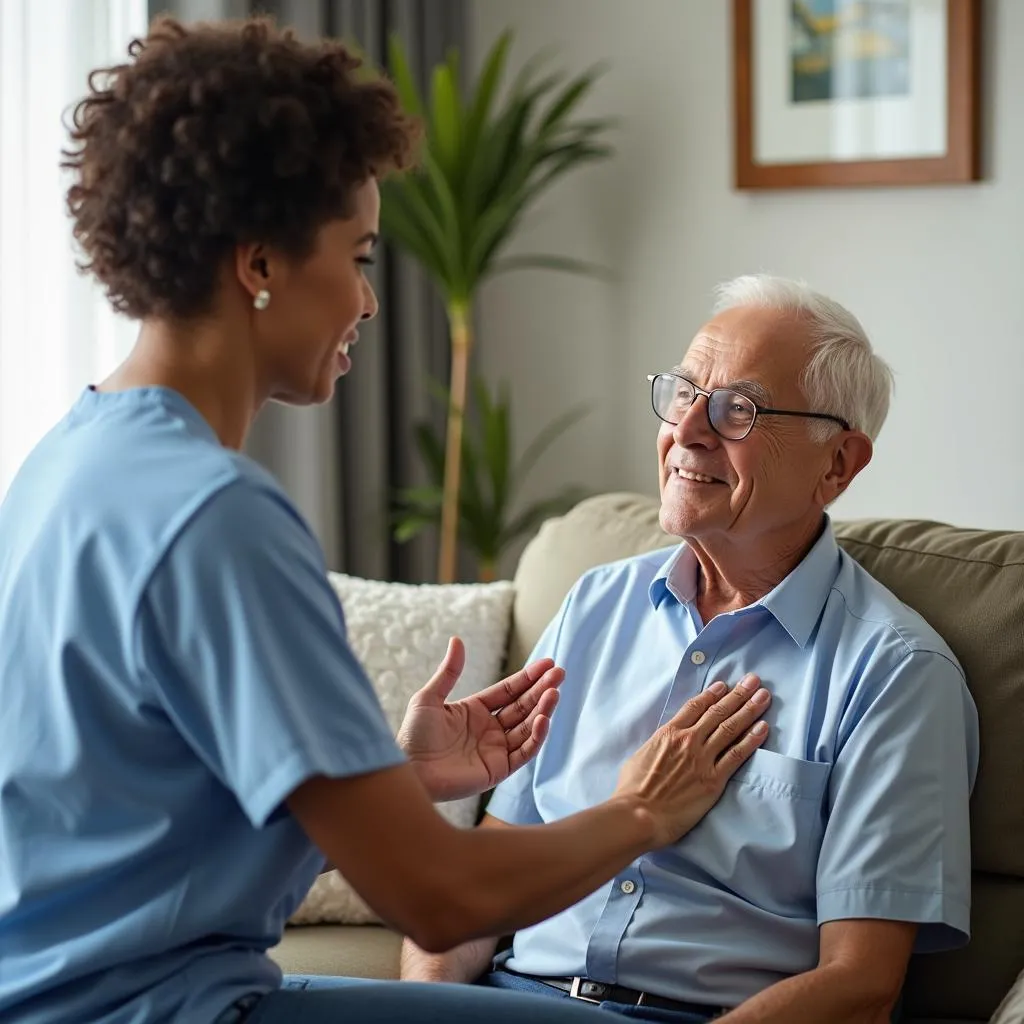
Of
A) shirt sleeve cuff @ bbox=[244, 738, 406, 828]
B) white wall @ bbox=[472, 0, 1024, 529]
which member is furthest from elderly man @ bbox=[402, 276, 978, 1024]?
white wall @ bbox=[472, 0, 1024, 529]

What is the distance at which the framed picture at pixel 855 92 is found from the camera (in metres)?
3.17

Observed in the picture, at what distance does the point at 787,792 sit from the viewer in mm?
1654

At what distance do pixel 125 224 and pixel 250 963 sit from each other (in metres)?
0.63

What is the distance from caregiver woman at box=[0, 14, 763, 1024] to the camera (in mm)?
1066

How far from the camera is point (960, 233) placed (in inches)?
128

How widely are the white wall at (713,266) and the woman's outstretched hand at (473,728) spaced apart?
1.91 meters

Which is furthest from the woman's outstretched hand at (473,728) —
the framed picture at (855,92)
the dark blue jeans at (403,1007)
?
the framed picture at (855,92)

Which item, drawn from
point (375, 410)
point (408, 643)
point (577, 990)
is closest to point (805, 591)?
point (577, 990)

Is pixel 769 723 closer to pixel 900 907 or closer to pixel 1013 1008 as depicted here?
pixel 900 907

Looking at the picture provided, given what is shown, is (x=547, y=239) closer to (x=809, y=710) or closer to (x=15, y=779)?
(x=809, y=710)

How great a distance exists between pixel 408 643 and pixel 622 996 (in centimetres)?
69

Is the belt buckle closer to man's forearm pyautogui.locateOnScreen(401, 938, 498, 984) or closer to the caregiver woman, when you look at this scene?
man's forearm pyautogui.locateOnScreen(401, 938, 498, 984)

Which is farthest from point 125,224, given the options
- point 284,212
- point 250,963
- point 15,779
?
point 250,963

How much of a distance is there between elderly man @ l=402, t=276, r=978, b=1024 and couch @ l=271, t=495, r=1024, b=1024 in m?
0.05
